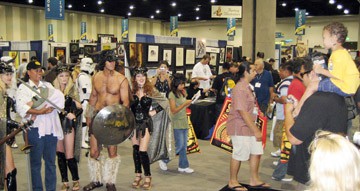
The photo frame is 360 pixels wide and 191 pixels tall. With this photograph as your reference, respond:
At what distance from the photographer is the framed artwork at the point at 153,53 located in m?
9.73

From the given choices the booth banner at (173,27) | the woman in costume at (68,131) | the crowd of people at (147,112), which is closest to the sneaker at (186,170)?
the crowd of people at (147,112)

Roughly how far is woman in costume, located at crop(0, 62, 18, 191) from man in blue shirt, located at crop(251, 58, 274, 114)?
4399 millimetres

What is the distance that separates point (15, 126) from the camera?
383 centimetres

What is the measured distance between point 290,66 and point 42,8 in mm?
23940

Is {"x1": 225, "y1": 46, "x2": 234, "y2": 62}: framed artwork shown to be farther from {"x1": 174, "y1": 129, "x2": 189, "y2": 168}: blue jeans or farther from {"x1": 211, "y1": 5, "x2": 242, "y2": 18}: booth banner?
{"x1": 174, "y1": 129, "x2": 189, "y2": 168}: blue jeans

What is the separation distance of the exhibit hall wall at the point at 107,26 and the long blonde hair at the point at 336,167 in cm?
2002

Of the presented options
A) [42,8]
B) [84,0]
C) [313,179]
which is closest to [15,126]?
[313,179]

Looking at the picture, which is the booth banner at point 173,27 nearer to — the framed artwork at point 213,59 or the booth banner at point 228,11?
the booth banner at point 228,11

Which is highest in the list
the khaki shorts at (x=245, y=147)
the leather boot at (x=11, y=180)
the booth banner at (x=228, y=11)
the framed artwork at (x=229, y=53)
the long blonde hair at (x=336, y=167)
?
the booth banner at (x=228, y=11)

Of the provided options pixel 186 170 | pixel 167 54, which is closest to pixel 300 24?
pixel 167 54

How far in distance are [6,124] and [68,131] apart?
943 millimetres

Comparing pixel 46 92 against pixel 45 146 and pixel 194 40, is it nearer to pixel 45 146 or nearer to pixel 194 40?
pixel 45 146

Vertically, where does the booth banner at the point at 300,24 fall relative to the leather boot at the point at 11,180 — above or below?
above

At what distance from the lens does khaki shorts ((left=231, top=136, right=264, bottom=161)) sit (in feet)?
15.4
